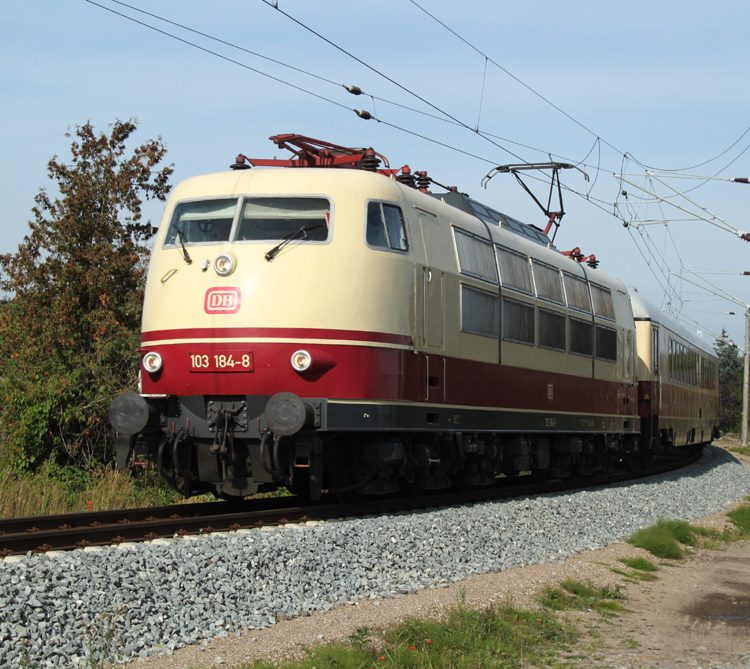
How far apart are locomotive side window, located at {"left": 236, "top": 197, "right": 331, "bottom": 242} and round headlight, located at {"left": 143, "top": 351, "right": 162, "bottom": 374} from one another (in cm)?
159

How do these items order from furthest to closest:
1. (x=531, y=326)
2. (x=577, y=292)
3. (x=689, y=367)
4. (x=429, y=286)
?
(x=689, y=367)
(x=577, y=292)
(x=531, y=326)
(x=429, y=286)

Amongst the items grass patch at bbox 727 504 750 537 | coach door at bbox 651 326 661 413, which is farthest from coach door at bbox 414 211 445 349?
coach door at bbox 651 326 661 413

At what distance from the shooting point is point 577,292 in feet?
51.8

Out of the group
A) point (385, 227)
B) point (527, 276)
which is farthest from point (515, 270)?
point (385, 227)

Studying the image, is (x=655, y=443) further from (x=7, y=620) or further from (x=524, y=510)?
(x=7, y=620)

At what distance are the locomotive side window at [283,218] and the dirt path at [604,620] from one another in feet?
13.5

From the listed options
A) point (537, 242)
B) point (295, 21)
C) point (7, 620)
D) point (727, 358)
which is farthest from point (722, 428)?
point (7, 620)

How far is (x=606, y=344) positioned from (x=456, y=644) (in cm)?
1221

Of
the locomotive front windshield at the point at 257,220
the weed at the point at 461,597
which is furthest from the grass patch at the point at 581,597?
the locomotive front windshield at the point at 257,220

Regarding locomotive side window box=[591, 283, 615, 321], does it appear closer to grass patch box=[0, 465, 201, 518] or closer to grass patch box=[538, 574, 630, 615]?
grass patch box=[0, 465, 201, 518]

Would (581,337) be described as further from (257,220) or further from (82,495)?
(82,495)

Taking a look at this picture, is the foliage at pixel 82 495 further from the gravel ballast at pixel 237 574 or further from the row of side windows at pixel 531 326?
the row of side windows at pixel 531 326

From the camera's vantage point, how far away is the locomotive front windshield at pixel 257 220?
975 cm

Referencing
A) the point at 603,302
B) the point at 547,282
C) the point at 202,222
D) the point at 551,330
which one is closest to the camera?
the point at 202,222
